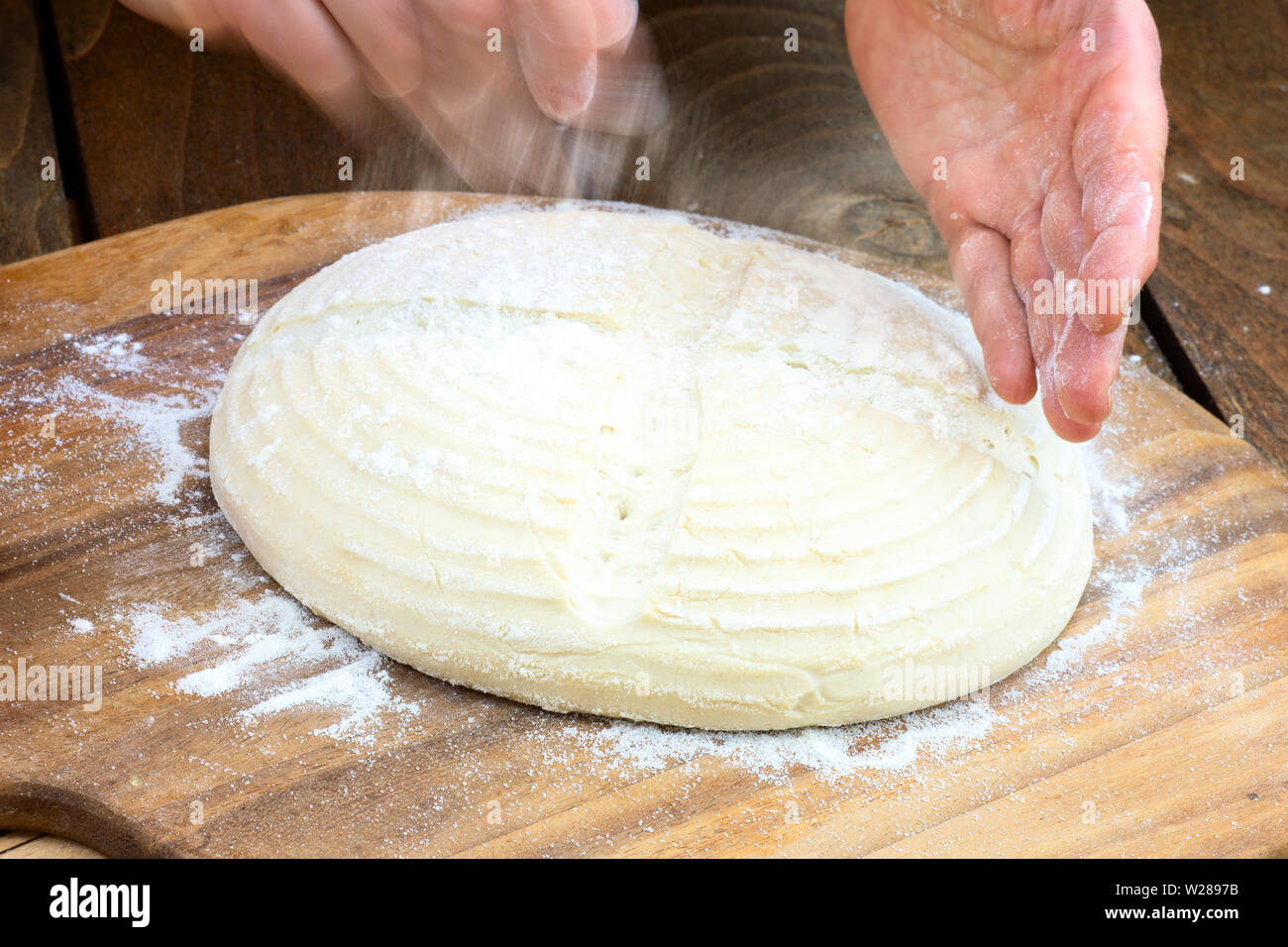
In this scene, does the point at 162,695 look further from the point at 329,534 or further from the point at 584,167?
the point at 584,167

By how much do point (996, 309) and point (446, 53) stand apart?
82 centimetres

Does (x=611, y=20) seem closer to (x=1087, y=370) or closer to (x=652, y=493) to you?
(x=652, y=493)

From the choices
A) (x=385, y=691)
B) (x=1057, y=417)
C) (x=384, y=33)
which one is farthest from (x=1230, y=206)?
(x=385, y=691)

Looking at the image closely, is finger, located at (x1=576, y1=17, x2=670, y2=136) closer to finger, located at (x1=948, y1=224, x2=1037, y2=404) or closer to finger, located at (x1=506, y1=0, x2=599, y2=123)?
finger, located at (x1=506, y1=0, x2=599, y2=123)

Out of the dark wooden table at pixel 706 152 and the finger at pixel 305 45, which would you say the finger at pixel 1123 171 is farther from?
the finger at pixel 305 45

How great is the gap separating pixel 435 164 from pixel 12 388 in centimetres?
100

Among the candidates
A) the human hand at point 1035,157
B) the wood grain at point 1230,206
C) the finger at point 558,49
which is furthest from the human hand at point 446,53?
the wood grain at point 1230,206

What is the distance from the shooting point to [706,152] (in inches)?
104

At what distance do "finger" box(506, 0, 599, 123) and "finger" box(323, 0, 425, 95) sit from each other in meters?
0.16

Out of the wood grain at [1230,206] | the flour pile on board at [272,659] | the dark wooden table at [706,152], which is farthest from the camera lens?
the dark wooden table at [706,152]

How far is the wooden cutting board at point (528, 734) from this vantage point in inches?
52.4

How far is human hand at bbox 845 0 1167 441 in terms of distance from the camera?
4.74 ft

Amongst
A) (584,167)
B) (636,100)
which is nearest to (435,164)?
(584,167)

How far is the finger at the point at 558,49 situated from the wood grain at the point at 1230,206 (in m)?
1.32
